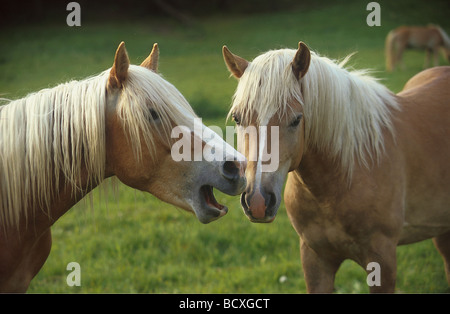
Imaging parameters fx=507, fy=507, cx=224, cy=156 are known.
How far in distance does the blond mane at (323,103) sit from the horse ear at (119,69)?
0.79 m

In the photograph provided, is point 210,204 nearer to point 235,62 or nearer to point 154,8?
point 235,62

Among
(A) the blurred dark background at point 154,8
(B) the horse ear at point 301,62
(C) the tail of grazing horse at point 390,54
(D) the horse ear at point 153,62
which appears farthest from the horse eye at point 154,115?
(A) the blurred dark background at point 154,8

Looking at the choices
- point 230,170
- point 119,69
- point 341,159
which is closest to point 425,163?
point 341,159

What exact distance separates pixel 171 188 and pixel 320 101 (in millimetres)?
1144

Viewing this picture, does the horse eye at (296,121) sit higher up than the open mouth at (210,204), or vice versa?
the horse eye at (296,121)

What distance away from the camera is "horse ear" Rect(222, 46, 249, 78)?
318 centimetres

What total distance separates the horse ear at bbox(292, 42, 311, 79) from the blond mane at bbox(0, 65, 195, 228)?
0.78 meters

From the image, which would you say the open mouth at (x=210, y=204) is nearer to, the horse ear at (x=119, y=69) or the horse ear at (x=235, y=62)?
the horse ear at (x=119, y=69)

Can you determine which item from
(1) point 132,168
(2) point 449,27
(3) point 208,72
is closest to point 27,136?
(1) point 132,168

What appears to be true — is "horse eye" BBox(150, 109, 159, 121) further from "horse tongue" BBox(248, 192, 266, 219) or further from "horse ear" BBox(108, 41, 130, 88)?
"horse tongue" BBox(248, 192, 266, 219)

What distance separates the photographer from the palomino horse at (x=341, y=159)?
9.59 feet

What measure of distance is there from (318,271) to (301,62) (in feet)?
4.94

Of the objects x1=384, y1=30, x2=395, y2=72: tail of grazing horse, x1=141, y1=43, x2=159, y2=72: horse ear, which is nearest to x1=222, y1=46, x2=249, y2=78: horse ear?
x1=141, y1=43, x2=159, y2=72: horse ear

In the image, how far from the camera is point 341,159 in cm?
325
